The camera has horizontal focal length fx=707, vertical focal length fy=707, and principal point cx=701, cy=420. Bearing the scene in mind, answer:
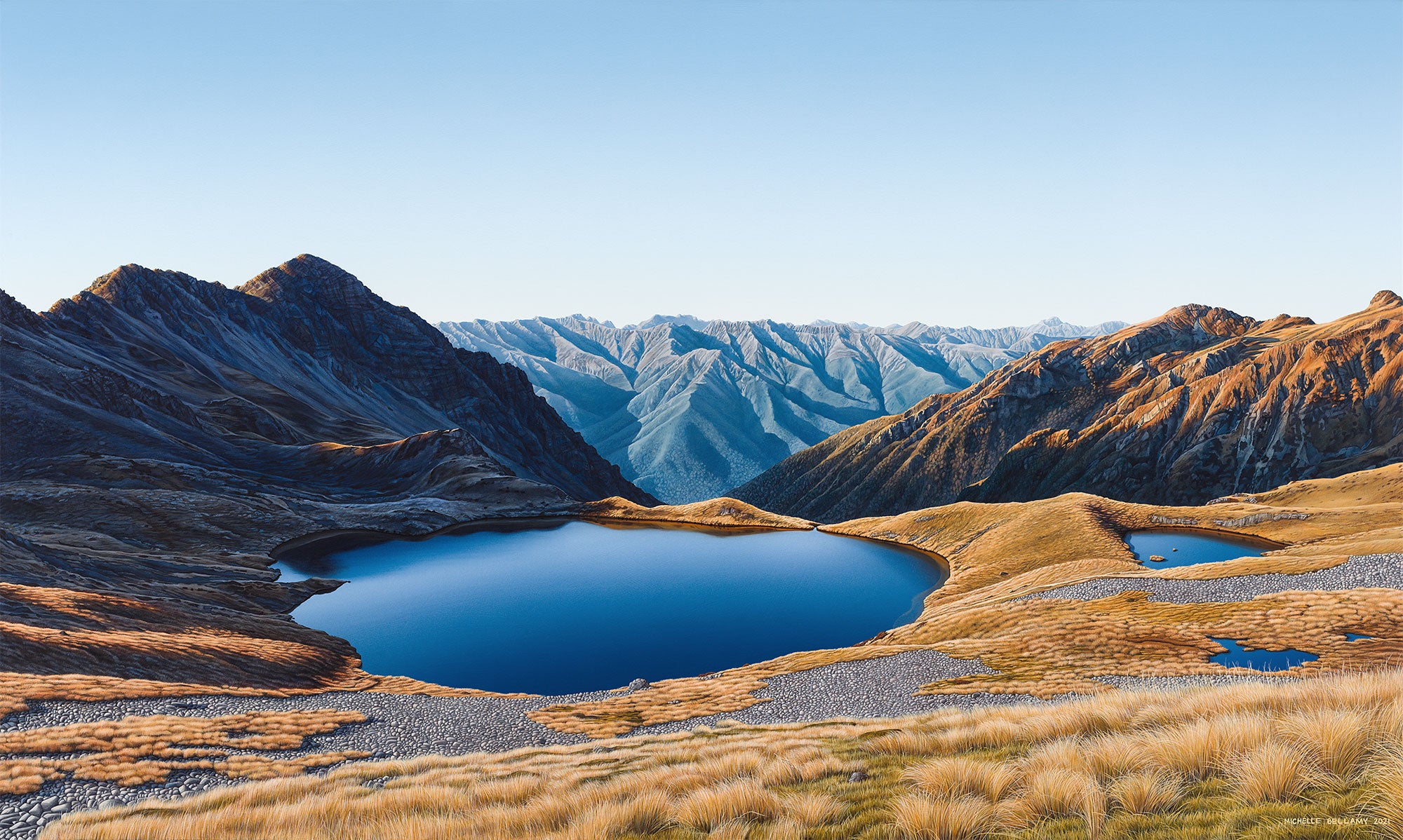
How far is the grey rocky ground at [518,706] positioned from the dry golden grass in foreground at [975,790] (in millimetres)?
8561

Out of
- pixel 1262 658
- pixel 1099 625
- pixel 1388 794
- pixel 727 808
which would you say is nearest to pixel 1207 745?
pixel 1388 794

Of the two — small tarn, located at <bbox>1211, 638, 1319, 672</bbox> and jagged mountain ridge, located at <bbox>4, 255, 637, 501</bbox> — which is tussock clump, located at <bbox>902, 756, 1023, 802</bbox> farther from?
jagged mountain ridge, located at <bbox>4, 255, 637, 501</bbox>

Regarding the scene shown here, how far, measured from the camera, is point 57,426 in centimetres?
9469

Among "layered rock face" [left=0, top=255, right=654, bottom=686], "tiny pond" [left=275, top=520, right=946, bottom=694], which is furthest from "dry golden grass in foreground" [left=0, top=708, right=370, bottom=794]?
"tiny pond" [left=275, top=520, right=946, bottom=694]

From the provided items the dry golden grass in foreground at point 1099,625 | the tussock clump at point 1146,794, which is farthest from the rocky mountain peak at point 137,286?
the tussock clump at point 1146,794

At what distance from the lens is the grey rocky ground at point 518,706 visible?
2264 centimetres

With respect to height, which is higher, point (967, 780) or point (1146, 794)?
point (1146, 794)

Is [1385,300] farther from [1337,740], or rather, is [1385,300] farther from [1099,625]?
[1337,740]

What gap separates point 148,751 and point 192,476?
89.0 metres

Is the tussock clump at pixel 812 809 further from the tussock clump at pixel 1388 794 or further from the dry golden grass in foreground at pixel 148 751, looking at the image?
the dry golden grass in foreground at pixel 148 751

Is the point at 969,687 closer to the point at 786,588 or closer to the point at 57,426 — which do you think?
the point at 786,588

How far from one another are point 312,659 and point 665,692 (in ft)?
76.7

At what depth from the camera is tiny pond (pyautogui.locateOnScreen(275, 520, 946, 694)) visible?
46.4 metres

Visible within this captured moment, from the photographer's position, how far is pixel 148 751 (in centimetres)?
1953
